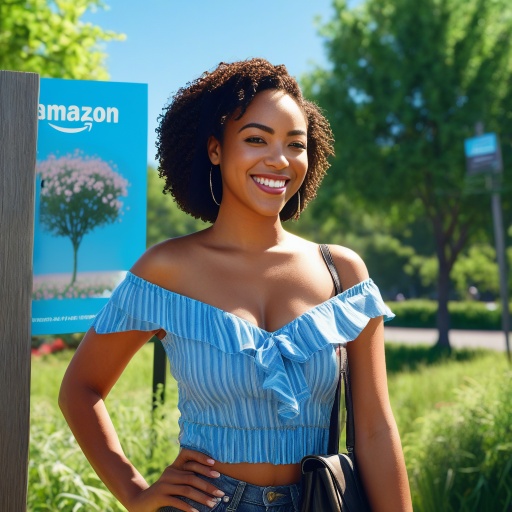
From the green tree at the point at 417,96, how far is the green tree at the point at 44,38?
939 centimetres

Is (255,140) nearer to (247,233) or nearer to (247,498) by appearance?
(247,233)

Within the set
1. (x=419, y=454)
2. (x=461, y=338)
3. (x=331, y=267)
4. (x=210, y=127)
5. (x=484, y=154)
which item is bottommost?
(x=419, y=454)

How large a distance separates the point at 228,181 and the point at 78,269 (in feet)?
5.06

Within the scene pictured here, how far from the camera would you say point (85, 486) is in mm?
3629

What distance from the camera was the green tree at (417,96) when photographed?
680 inches

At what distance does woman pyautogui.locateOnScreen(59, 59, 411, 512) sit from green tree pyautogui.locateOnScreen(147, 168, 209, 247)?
32.5 m

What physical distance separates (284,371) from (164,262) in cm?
40

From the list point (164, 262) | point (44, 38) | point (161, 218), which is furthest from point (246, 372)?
point (161, 218)

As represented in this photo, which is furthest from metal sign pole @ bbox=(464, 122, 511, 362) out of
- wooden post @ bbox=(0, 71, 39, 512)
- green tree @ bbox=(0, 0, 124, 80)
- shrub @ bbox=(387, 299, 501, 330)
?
shrub @ bbox=(387, 299, 501, 330)

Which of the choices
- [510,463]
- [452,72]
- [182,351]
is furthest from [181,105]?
[452,72]

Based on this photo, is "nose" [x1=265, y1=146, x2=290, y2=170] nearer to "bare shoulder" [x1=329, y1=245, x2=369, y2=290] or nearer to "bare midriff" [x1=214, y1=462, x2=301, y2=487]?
"bare shoulder" [x1=329, y1=245, x2=369, y2=290]

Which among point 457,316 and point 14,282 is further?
point 457,316

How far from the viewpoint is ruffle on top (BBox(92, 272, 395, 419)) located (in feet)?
5.59

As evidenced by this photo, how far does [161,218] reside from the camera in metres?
38.1
